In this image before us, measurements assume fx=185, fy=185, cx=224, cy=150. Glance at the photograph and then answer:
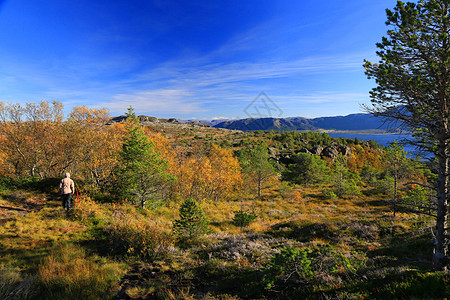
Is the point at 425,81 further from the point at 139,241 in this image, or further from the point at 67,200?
the point at 67,200

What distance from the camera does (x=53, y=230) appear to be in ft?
31.1

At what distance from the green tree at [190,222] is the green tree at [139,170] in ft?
17.5

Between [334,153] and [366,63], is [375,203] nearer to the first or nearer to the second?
A: [366,63]

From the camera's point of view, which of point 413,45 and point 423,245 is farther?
point 423,245

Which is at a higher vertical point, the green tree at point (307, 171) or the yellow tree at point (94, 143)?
the yellow tree at point (94, 143)

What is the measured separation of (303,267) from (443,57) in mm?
7057

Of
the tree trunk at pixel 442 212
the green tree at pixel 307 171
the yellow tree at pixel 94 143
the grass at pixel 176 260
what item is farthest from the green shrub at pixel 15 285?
the green tree at pixel 307 171

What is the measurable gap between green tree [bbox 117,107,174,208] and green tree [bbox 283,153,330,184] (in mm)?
42645

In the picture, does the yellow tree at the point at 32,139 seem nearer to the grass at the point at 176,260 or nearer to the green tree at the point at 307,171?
the grass at the point at 176,260

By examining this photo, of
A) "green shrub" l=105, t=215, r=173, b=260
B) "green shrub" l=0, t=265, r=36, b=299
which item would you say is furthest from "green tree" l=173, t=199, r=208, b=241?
"green shrub" l=0, t=265, r=36, b=299

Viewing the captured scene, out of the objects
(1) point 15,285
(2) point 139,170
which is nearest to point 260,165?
(2) point 139,170

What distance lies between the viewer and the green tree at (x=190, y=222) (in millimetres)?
10367

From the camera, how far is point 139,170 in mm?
14023

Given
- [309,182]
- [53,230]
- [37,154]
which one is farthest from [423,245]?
[309,182]
